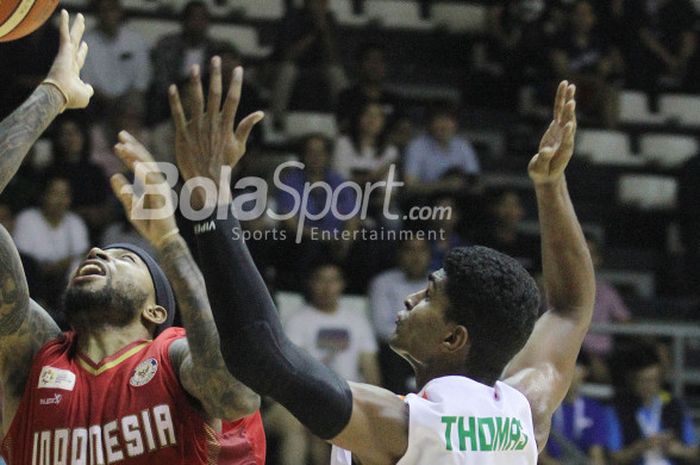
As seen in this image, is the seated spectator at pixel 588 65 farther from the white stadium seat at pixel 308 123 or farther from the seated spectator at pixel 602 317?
the white stadium seat at pixel 308 123

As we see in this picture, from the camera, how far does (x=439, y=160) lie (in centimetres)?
1014

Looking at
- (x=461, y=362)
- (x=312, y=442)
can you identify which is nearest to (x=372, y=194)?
(x=312, y=442)

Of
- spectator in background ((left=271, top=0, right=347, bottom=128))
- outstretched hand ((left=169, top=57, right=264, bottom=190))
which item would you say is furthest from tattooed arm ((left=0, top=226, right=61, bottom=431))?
spectator in background ((left=271, top=0, right=347, bottom=128))

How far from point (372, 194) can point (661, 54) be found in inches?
170

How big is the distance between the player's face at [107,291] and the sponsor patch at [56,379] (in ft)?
0.60

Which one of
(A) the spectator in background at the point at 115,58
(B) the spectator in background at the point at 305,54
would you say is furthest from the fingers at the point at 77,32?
(B) the spectator in background at the point at 305,54

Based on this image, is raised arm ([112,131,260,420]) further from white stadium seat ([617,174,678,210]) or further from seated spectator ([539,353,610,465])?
white stadium seat ([617,174,678,210])

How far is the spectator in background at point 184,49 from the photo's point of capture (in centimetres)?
991

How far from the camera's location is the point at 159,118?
9602 mm

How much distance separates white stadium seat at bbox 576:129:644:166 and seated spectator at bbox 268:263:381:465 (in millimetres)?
3977

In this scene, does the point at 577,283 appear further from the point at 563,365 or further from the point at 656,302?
the point at 656,302

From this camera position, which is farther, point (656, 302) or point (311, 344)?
point (656, 302)

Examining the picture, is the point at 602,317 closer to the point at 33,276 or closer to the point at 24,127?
the point at 33,276

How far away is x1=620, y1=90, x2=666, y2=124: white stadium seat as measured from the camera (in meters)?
12.1
